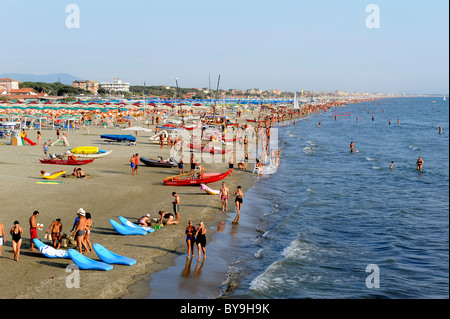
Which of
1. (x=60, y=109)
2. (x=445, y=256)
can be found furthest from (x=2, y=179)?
(x=60, y=109)

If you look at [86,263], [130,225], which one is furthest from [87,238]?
[130,225]

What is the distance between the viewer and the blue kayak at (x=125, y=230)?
15406mm

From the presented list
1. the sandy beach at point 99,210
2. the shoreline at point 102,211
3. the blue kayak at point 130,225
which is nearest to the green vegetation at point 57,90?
the shoreline at point 102,211

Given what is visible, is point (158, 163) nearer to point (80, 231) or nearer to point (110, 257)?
point (80, 231)

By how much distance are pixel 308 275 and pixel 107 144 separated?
28760 millimetres

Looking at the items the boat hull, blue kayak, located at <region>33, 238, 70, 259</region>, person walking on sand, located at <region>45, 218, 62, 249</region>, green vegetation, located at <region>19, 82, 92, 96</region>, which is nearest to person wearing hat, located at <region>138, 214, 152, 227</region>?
person walking on sand, located at <region>45, 218, 62, 249</region>

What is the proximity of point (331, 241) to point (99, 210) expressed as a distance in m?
9.53

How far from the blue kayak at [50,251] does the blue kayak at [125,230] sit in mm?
2644

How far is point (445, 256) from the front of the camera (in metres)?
15.5

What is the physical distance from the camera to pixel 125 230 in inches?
609

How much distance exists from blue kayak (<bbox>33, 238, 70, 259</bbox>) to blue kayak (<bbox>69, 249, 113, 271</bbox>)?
0.69 meters

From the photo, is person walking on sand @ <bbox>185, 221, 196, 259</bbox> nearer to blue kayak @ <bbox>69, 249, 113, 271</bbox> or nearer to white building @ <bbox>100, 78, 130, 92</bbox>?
blue kayak @ <bbox>69, 249, 113, 271</bbox>

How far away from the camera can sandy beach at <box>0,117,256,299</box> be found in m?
11.3
